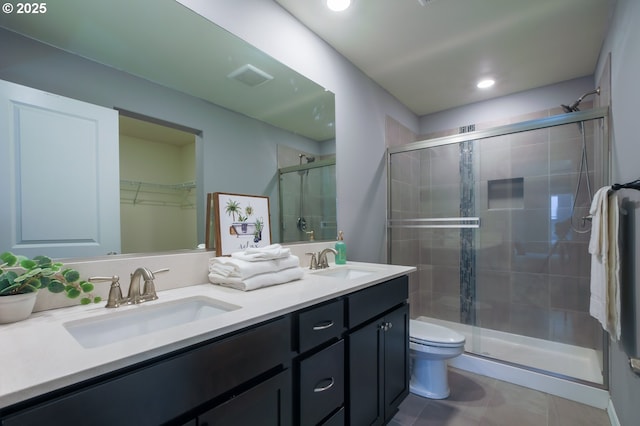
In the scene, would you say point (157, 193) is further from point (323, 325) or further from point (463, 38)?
A: point (463, 38)

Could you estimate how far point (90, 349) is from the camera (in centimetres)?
64


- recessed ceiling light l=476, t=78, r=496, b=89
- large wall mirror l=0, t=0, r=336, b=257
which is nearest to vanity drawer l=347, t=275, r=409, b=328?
large wall mirror l=0, t=0, r=336, b=257

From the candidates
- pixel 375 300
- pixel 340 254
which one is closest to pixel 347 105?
pixel 340 254

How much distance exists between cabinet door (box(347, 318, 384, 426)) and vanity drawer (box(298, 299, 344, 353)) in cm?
13

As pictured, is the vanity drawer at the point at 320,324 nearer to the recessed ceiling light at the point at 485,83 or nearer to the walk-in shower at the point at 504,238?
the walk-in shower at the point at 504,238

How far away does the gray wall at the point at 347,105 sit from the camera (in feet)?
5.15

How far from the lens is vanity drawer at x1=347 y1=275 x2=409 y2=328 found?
51.2 inches

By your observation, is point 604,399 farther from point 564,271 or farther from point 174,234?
point 174,234

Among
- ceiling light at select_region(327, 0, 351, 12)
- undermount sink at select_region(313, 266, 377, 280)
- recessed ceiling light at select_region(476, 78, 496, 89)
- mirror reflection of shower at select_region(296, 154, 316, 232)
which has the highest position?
ceiling light at select_region(327, 0, 351, 12)

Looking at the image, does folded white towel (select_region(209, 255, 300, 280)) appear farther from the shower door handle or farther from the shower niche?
the shower niche

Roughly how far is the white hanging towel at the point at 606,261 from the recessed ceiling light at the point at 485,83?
4.92 feet

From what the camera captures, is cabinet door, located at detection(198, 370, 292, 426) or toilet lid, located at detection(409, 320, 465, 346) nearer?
cabinet door, located at detection(198, 370, 292, 426)

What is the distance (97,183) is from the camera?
1062 millimetres

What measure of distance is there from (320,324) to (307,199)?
1.00 m
